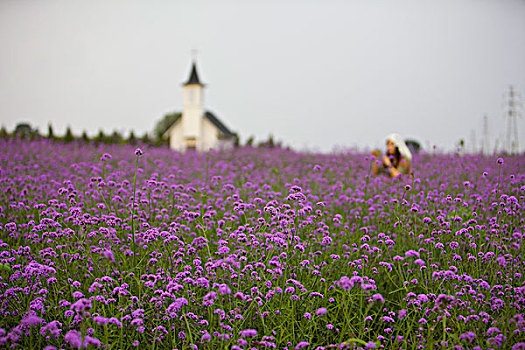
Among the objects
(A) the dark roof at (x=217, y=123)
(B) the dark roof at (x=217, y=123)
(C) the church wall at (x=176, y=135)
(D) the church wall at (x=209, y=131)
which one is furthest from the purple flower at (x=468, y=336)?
(A) the dark roof at (x=217, y=123)

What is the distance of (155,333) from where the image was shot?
9.66ft

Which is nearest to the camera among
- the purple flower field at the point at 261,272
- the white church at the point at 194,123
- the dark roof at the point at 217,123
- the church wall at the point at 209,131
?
the purple flower field at the point at 261,272

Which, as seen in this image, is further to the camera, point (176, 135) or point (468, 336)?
point (176, 135)

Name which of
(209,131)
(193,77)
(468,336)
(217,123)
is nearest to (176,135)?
(209,131)

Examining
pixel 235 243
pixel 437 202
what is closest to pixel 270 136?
pixel 437 202

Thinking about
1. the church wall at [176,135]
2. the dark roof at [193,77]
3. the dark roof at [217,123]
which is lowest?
the church wall at [176,135]

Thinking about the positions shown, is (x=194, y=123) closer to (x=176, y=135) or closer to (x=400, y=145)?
(x=176, y=135)

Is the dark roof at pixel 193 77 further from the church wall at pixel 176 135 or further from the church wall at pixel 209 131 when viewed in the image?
the church wall at pixel 176 135

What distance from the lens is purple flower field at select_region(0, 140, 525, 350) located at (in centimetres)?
293

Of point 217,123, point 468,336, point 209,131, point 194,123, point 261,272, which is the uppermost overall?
point 217,123

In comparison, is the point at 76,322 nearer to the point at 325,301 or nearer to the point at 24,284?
the point at 24,284

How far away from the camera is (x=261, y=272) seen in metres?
3.31

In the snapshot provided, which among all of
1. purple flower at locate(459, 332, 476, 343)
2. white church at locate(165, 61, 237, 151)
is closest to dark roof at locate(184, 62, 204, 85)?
white church at locate(165, 61, 237, 151)

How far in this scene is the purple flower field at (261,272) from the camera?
2.93 metres
